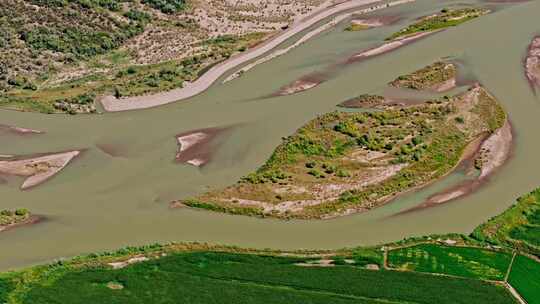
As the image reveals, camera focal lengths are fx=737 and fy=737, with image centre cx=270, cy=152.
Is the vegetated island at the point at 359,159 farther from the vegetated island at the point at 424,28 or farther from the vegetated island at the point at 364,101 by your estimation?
the vegetated island at the point at 424,28

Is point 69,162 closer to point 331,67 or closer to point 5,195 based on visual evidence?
point 5,195

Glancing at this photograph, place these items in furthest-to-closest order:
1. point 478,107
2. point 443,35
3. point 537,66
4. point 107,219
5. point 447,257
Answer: point 443,35 → point 537,66 → point 478,107 → point 107,219 → point 447,257

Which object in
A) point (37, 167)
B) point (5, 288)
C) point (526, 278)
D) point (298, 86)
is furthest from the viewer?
point (298, 86)

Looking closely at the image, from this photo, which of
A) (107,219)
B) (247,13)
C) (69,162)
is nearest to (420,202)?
(107,219)

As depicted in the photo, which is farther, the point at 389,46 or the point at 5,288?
the point at 389,46

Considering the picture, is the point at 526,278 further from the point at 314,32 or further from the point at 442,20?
the point at 442,20

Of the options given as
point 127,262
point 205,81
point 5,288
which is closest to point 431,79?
point 205,81

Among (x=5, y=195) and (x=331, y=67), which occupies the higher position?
(x=331, y=67)

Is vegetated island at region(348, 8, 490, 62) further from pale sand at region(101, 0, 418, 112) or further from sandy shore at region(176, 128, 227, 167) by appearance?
sandy shore at region(176, 128, 227, 167)

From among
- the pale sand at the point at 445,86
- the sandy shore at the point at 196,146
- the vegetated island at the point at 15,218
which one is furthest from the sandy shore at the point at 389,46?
the vegetated island at the point at 15,218
